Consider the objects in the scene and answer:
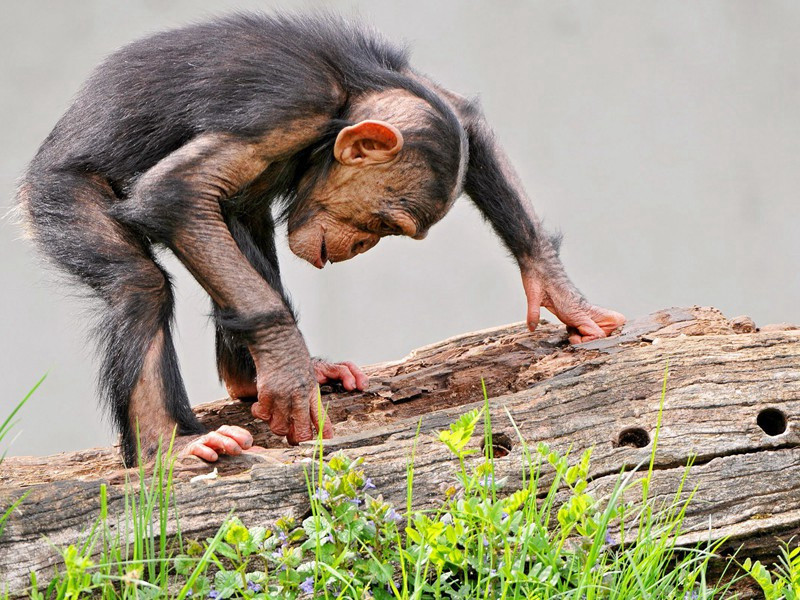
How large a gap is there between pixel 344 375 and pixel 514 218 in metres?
0.84

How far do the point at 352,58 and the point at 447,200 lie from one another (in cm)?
54

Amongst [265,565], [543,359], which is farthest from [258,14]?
[265,565]

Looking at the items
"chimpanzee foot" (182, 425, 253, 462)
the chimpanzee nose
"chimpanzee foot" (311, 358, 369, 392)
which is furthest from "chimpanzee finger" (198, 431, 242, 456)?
the chimpanzee nose

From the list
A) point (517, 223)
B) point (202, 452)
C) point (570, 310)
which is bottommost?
point (202, 452)

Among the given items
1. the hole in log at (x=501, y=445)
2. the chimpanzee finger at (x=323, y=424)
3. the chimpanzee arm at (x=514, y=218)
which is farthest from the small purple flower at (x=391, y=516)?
the chimpanzee arm at (x=514, y=218)

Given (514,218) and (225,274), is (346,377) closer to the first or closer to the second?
(225,274)

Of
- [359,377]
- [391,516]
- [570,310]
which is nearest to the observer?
[391,516]

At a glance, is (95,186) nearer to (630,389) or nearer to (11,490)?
(11,490)

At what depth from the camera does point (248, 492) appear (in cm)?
211

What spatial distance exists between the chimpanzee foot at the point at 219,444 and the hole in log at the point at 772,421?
1313 mm

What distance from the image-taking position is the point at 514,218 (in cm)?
349

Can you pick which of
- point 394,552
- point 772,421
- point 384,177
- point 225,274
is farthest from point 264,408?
A: point 772,421

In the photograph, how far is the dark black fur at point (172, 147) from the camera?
8.91ft

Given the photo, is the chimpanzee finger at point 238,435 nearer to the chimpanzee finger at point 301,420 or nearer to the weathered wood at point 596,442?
the weathered wood at point 596,442
